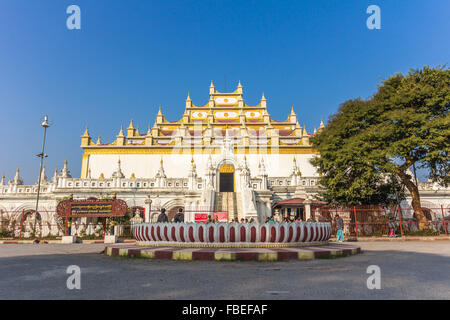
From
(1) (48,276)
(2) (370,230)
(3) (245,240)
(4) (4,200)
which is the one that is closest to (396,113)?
(2) (370,230)

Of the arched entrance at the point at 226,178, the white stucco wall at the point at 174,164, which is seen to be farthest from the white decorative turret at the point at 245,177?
the white stucco wall at the point at 174,164

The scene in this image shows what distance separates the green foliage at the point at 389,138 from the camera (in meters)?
19.4

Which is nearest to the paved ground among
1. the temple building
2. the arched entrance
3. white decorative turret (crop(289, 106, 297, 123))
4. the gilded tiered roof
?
the temple building

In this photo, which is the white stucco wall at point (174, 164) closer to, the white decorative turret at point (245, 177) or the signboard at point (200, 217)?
the white decorative turret at point (245, 177)

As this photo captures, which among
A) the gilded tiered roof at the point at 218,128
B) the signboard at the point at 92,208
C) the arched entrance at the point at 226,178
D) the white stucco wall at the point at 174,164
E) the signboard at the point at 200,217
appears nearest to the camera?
the signboard at the point at 92,208

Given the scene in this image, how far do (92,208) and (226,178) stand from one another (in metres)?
13.4

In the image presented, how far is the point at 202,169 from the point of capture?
131ft

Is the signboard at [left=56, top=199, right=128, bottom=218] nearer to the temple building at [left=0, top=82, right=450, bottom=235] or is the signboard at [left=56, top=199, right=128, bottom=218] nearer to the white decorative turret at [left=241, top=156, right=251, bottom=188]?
the temple building at [left=0, top=82, right=450, bottom=235]

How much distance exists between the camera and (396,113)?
785 inches

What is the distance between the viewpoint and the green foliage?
19.4 m

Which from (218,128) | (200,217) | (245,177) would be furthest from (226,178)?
(218,128)

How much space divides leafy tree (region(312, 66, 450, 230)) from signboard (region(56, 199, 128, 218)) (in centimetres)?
1443
